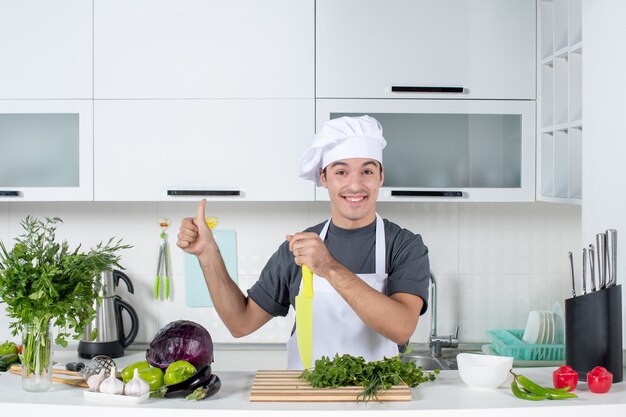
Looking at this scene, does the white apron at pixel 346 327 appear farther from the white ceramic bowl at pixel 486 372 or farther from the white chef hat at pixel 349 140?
the white ceramic bowl at pixel 486 372

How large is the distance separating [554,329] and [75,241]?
6.39 feet

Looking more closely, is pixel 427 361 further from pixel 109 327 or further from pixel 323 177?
pixel 109 327

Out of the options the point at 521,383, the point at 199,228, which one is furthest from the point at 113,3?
the point at 521,383

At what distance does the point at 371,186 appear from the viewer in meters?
2.17

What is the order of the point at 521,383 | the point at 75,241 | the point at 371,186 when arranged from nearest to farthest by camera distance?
the point at 521,383
the point at 371,186
the point at 75,241

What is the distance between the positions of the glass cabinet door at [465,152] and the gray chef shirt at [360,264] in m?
0.61

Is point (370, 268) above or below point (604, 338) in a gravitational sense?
above

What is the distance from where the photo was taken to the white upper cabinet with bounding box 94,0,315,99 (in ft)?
9.34

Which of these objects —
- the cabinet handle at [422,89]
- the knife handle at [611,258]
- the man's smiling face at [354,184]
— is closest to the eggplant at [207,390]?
the man's smiling face at [354,184]

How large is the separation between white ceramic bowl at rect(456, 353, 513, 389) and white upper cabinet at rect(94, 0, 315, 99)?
1.32m

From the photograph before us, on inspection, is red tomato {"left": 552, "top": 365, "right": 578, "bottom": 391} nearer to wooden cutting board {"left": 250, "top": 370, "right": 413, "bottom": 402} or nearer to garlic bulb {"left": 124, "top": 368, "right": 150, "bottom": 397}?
wooden cutting board {"left": 250, "top": 370, "right": 413, "bottom": 402}

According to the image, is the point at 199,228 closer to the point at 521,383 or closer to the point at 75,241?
the point at 521,383

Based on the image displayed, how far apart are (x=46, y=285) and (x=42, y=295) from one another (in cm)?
3

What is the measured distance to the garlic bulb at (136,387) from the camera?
1720 millimetres
